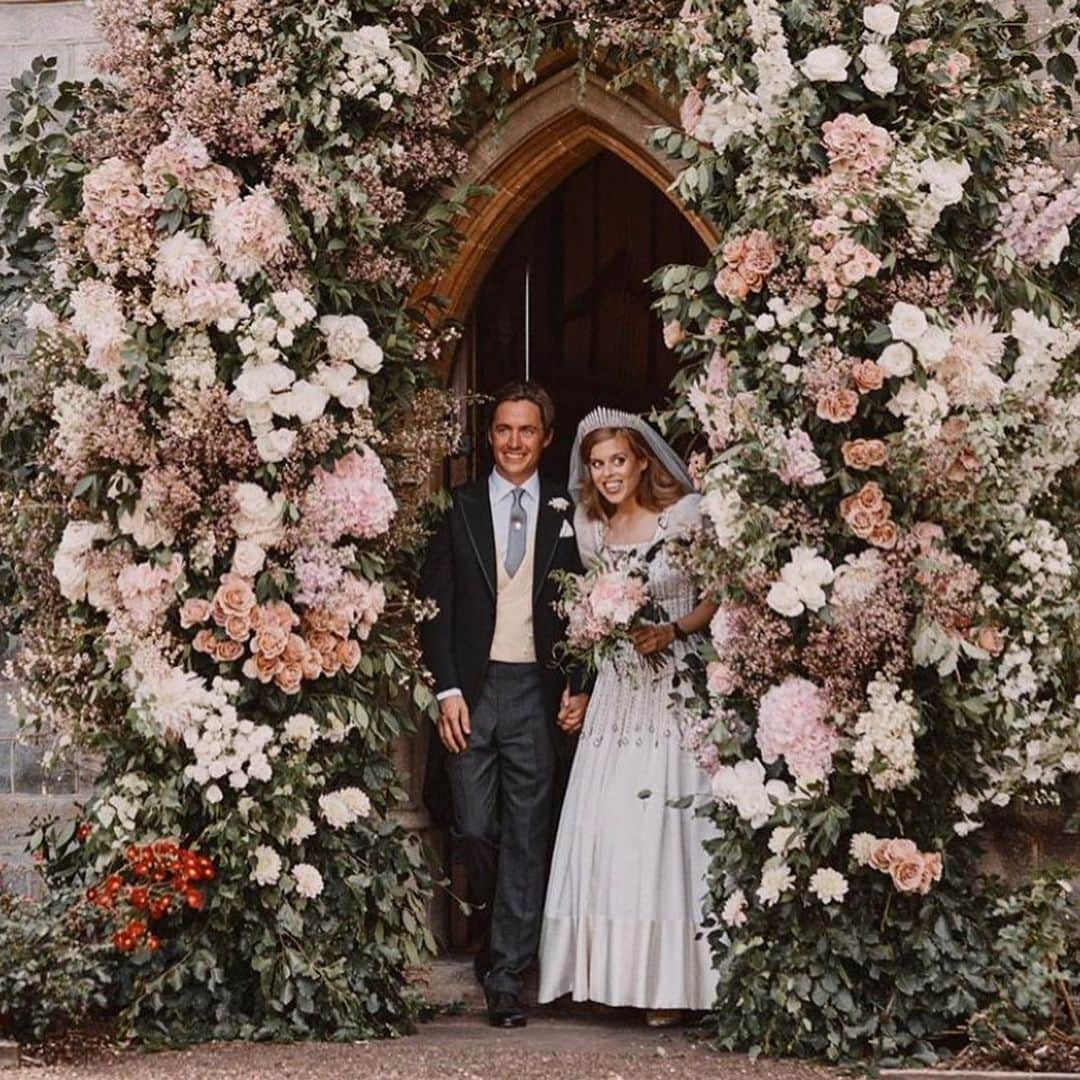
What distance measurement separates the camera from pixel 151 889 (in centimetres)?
696

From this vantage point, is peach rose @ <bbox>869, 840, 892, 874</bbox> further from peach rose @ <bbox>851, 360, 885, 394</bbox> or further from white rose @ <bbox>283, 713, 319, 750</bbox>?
white rose @ <bbox>283, 713, 319, 750</bbox>

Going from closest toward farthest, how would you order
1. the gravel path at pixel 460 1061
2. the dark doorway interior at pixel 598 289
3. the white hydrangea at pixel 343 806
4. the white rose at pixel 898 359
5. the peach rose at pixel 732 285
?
the gravel path at pixel 460 1061, the white rose at pixel 898 359, the peach rose at pixel 732 285, the white hydrangea at pixel 343 806, the dark doorway interior at pixel 598 289

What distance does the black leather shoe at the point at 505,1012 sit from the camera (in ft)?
24.8

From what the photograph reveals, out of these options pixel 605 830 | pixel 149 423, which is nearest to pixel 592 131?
pixel 149 423

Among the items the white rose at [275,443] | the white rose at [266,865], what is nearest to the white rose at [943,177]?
the white rose at [275,443]

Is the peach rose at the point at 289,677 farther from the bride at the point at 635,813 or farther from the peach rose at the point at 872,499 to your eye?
the peach rose at the point at 872,499

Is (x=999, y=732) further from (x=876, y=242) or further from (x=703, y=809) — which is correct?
(x=876, y=242)

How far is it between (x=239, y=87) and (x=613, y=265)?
111 inches

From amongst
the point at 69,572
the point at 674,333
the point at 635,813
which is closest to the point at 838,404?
the point at 674,333

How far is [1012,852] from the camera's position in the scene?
7.42 m

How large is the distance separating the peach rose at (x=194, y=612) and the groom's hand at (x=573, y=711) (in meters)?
1.32

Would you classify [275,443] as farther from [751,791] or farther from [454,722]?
[751,791]

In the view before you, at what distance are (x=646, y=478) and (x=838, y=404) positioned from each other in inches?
49.7

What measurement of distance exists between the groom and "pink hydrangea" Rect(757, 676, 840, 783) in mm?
1157
